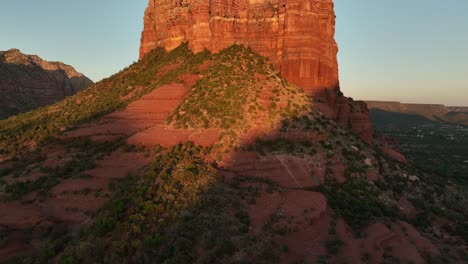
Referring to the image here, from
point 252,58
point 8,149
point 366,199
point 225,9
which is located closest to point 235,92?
point 252,58

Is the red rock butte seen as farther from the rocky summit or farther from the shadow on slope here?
the shadow on slope

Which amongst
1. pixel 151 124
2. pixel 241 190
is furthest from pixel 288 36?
pixel 241 190

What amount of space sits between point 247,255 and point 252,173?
9.40 m

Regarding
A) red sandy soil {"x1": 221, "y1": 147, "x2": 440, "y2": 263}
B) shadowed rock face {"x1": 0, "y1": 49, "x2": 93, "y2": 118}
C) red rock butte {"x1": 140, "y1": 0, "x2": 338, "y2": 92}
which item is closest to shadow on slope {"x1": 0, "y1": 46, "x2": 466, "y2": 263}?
red sandy soil {"x1": 221, "y1": 147, "x2": 440, "y2": 263}

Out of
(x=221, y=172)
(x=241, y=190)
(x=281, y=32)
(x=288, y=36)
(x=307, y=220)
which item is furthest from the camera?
(x=281, y=32)

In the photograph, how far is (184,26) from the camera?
45.7m

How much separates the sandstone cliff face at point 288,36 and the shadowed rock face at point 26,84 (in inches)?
2917

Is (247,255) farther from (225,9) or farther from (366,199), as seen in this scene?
(225,9)

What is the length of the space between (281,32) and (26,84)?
9968cm

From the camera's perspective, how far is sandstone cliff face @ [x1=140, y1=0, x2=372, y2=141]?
36125mm

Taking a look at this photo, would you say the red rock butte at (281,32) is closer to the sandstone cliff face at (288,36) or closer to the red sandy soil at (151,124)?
the sandstone cliff face at (288,36)

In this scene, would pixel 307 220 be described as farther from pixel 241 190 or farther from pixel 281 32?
pixel 281 32

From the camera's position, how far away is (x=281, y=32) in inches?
1470

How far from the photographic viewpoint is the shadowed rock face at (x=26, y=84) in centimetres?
9169
